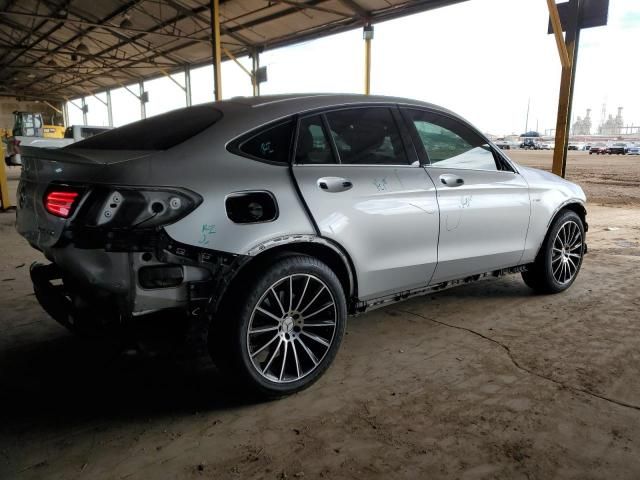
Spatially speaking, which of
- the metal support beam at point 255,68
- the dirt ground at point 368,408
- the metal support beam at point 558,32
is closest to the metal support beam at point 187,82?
the metal support beam at point 255,68

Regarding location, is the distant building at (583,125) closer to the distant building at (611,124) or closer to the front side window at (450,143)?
the distant building at (611,124)

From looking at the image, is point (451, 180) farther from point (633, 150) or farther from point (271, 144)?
point (633, 150)

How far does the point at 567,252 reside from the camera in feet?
13.6

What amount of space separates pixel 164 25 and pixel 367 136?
15.1 meters

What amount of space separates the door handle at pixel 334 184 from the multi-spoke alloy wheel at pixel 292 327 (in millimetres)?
476

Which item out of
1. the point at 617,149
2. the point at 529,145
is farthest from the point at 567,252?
the point at 529,145

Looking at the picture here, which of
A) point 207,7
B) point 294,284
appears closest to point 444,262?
point 294,284

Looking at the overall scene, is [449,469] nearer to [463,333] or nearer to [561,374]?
[561,374]

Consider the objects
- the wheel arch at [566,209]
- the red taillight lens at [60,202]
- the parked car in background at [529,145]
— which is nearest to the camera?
the red taillight lens at [60,202]

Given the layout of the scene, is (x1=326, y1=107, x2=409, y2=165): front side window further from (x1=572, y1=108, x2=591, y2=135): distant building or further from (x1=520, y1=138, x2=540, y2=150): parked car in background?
(x1=572, y1=108, x2=591, y2=135): distant building

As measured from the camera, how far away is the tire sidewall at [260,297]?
7.24ft

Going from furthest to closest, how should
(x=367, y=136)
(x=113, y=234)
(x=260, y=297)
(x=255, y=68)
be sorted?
(x=255, y=68) < (x=367, y=136) < (x=260, y=297) < (x=113, y=234)

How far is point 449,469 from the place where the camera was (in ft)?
6.22

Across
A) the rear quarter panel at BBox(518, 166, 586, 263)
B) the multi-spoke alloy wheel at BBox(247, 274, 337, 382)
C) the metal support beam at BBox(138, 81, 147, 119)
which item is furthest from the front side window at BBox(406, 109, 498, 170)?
the metal support beam at BBox(138, 81, 147, 119)
